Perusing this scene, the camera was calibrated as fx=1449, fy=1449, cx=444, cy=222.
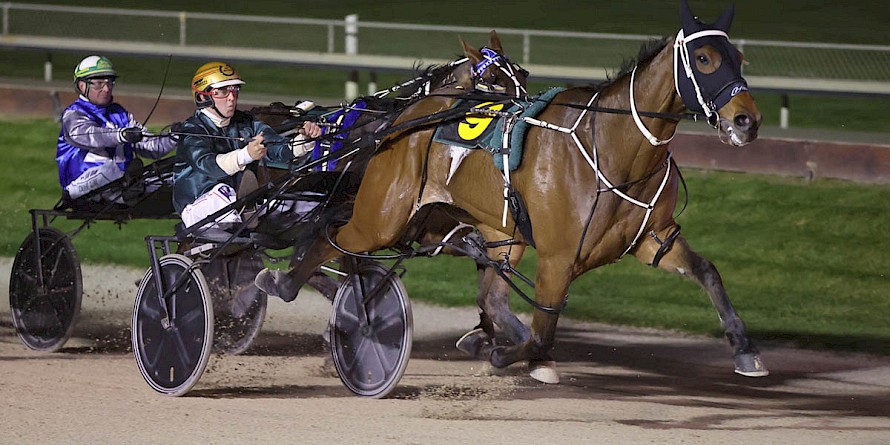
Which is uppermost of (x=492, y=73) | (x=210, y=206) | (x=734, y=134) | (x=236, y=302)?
(x=492, y=73)

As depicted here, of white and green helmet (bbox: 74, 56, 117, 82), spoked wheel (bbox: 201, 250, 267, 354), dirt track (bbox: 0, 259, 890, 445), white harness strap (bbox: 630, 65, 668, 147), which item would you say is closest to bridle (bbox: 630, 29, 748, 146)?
white harness strap (bbox: 630, 65, 668, 147)

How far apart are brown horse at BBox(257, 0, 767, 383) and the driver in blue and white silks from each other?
2330 mm

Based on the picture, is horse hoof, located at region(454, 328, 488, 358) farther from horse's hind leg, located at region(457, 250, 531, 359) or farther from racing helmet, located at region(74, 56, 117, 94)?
racing helmet, located at region(74, 56, 117, 94)

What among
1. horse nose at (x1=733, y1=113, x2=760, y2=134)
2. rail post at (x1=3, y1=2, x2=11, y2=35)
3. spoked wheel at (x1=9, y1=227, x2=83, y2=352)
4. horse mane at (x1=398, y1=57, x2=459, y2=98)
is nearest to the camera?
horse nose at (x1=733, y1=113, x2=760, y2=134)

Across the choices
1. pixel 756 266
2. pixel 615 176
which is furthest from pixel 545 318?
pixel 756 266

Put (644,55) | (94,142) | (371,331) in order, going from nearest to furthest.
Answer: (644,55) → (371,331) → (94,142)

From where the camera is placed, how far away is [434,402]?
6.85 meters

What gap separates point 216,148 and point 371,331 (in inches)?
47.3

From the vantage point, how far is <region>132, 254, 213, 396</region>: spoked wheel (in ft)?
22.4

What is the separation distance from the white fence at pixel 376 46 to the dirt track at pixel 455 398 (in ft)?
15.7

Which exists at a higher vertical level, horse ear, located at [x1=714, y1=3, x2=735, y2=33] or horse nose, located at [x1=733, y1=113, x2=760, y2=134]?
horse ear, located at [x1=714, y1=3, x2=735, y2=33]

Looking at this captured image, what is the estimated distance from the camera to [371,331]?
6945mm

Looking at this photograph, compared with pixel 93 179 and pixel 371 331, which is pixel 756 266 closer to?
pixel 371 331

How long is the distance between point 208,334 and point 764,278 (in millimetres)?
4846
